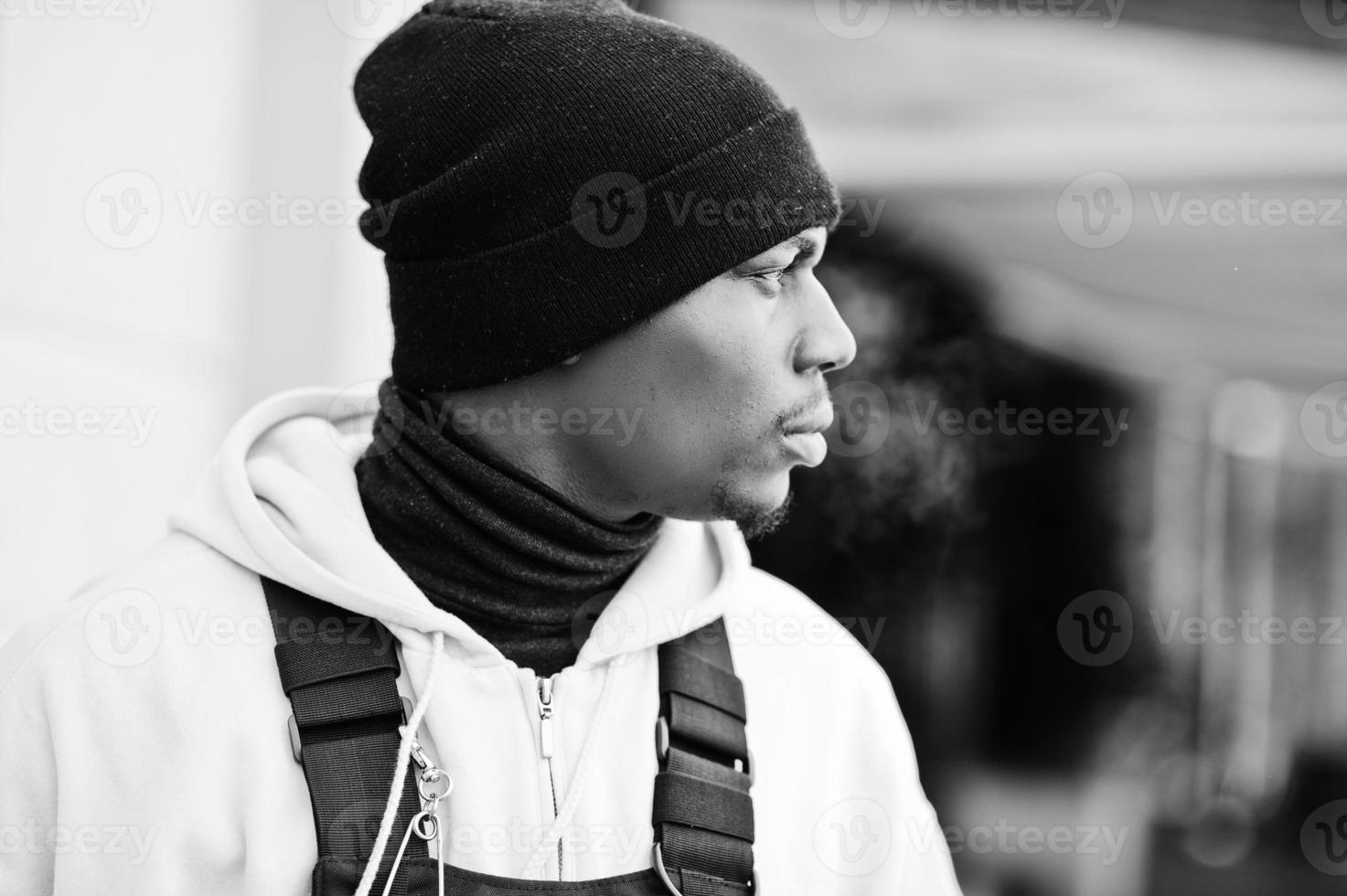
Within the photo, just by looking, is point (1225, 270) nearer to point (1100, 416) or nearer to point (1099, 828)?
point (1100, 416)

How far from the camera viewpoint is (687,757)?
1686 mm

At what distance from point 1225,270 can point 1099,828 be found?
1.76 meters

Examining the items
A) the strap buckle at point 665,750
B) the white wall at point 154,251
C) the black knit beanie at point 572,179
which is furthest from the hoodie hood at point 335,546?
the white wall at point 154,251

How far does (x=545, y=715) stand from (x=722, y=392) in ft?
1.60

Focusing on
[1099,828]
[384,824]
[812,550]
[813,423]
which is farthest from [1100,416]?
[384,824]

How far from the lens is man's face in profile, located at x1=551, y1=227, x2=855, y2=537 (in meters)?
1.73

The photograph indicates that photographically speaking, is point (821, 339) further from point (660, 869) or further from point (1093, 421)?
point (1093, 421)

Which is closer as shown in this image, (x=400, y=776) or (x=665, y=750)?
(x=400, y=776)

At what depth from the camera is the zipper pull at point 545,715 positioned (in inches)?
64.5

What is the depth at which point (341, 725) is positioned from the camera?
5.08 ft

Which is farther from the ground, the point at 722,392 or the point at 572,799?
the point at 722,392

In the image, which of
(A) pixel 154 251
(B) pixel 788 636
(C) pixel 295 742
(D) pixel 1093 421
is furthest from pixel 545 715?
(D) pixel 1093 421

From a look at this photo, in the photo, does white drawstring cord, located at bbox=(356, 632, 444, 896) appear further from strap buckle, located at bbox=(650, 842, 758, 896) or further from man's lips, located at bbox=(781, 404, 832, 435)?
man's lips, located at bbox=(781, 404, 832, 435)

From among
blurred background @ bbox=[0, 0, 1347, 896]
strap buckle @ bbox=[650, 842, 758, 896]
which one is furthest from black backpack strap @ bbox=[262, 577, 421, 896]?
blurred background @ bbox=[0, 0, 1347, 896]
